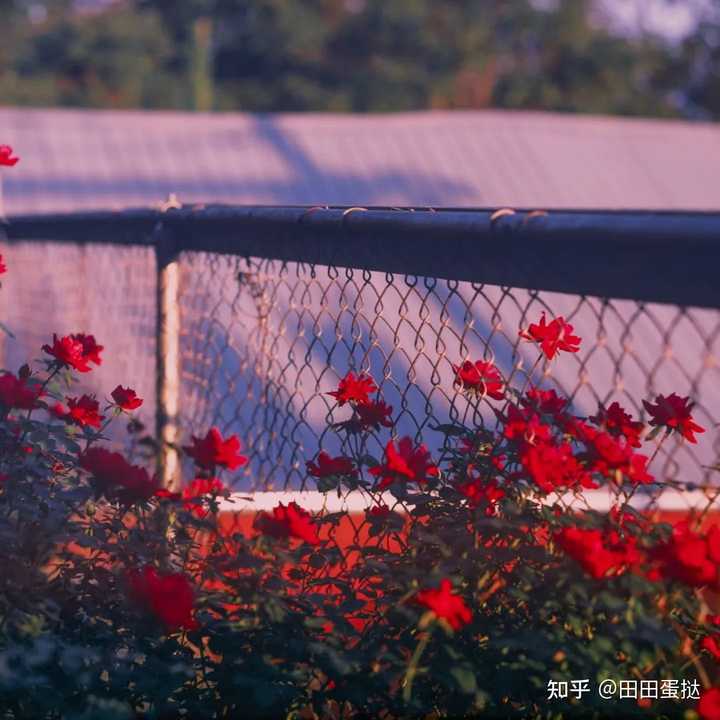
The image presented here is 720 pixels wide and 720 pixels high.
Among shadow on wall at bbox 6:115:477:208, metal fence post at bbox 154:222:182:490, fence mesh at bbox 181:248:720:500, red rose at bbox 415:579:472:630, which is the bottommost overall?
red rose at bbox 415:579:472:630

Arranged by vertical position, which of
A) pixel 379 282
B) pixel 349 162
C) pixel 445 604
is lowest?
pixel 445 604

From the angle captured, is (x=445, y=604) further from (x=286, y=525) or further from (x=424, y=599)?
(x=286, y=525)

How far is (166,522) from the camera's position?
103 inches

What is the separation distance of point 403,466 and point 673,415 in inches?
17.5

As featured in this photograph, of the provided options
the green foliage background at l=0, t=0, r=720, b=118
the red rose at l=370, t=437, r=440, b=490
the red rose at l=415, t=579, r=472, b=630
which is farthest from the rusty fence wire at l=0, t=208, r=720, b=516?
the green foliage background at l=0, t=0, r=720, b=118

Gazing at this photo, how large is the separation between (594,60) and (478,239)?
35104mm

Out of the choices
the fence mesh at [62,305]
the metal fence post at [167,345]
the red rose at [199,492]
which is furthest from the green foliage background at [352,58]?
the red rose at [199,492]

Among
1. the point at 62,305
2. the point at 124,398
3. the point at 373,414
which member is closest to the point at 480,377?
the point at 373,414

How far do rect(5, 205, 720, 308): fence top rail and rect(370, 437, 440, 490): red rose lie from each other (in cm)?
30

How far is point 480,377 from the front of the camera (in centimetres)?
218

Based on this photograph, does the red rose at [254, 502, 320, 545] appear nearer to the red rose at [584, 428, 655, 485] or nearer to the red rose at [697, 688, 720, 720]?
the red rose at [584, 428, 655, 485]

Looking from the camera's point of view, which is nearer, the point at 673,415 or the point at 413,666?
the point at 413,666

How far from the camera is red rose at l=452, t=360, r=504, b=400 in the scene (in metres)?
2.19

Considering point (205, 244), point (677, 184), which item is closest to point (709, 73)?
point (677, 184)
